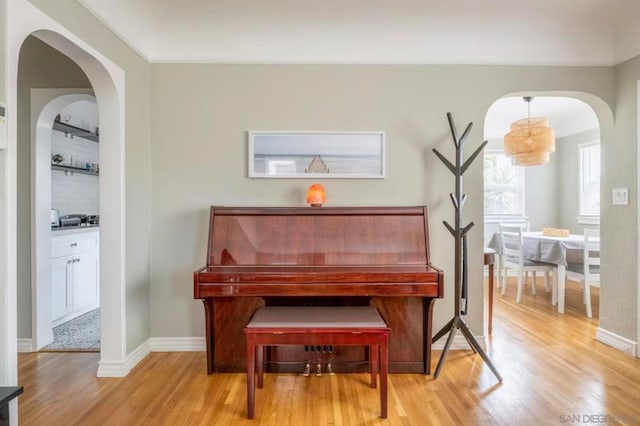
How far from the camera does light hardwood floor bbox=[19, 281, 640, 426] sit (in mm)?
1946

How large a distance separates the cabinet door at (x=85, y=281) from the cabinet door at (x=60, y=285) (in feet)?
0.35

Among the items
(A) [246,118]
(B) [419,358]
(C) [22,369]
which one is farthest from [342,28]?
(C) [22,369]

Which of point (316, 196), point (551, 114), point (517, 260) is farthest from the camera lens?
point (551, 114)

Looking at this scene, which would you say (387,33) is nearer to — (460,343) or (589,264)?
(460,343)

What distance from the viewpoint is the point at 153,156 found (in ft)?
9.36

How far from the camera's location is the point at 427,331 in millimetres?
2453

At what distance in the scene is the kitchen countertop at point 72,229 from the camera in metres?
3.32

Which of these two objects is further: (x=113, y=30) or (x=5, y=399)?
(x=113, y=30)

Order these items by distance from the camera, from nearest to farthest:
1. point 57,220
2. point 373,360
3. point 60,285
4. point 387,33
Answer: point 373,360, point 387,33, point 60,285, point 57,220

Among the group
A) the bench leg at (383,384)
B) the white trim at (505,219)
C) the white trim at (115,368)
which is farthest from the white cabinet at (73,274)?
the white trim at (505,219)

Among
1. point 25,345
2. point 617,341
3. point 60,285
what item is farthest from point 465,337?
point 60,285

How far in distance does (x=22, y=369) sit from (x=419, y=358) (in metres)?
2.75

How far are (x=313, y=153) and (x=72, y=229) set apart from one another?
250 centimetres

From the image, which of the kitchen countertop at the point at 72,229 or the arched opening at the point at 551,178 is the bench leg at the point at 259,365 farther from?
the arched opening at the point at 551,178
